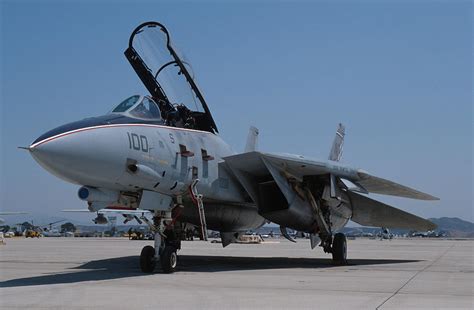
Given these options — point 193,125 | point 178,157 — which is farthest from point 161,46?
point 178,157

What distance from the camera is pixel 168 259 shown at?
10.4 m

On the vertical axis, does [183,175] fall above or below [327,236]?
above

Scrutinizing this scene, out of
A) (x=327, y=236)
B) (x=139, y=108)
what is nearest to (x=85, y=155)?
(x=139, y=108)

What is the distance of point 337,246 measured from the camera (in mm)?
14133

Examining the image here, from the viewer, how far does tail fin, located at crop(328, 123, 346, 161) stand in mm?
17656

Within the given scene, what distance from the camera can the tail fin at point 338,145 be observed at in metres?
17.7

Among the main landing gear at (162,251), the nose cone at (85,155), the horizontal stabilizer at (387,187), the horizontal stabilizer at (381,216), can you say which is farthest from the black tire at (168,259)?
the horizontal stabilizer at (381,216)

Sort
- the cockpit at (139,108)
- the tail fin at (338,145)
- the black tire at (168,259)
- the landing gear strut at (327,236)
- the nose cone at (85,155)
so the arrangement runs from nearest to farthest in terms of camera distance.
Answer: the nose cone at (85,155)
the cockpit at (139,108)
the black tire at (168,259)
the landing gear strut at (327,236)
the tail fin at (338,145)

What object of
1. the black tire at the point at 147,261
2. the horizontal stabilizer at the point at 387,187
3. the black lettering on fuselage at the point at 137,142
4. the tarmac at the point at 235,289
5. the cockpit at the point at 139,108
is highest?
the cockpit at the point at 139,108

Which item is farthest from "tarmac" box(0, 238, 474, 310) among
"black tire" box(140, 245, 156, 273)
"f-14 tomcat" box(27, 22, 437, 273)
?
"f-14 tomcat" box(27, 22, 437, 273)

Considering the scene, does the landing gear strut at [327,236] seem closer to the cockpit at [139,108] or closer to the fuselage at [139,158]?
the fuselage at [139,158]

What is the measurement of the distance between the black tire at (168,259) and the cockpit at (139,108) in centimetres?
254

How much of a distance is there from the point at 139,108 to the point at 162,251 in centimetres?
276

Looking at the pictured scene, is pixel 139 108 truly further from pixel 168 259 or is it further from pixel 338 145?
pixel 338 145
